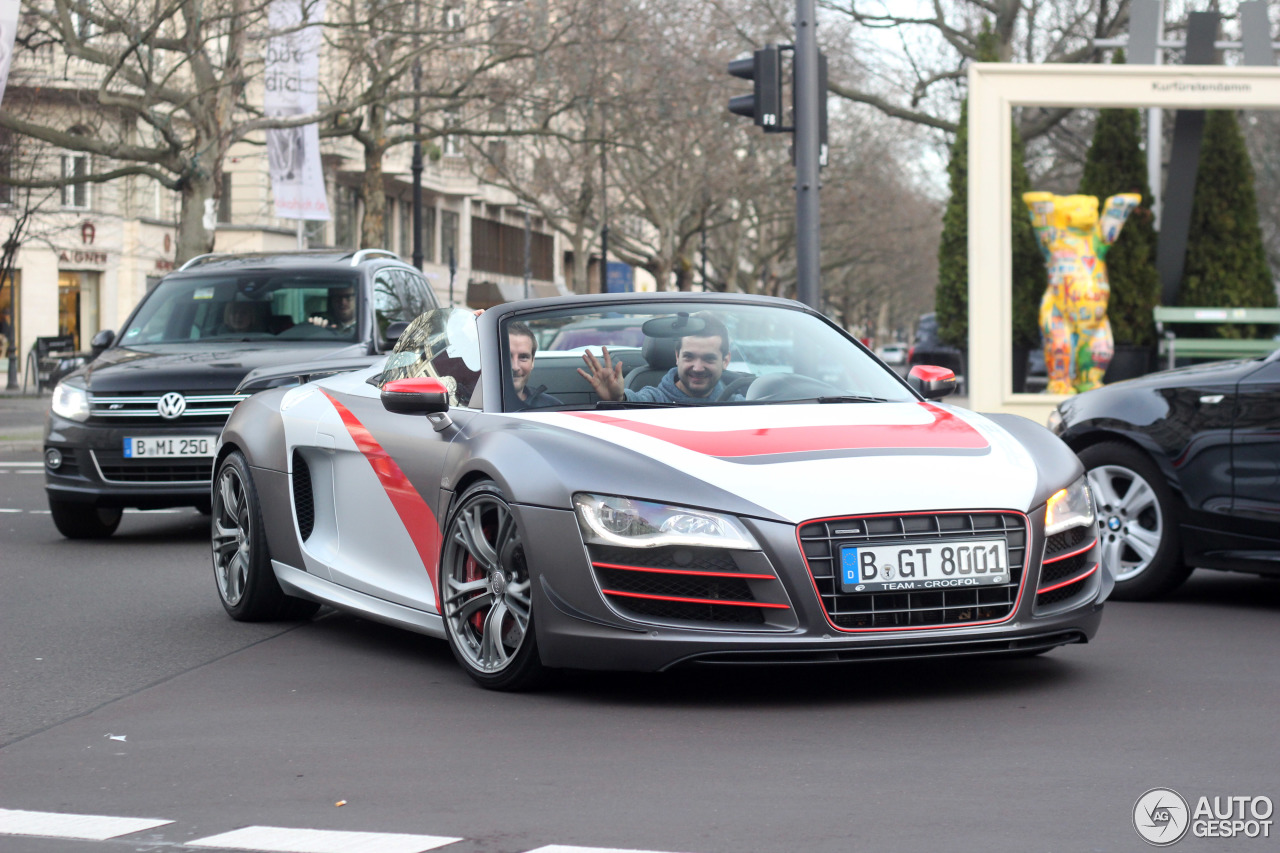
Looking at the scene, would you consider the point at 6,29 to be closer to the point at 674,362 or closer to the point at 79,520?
the point at 79,520

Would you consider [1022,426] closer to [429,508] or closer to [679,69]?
[429,508]

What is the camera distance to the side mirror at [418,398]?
6.42 metres

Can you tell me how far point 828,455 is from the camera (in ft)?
19.0

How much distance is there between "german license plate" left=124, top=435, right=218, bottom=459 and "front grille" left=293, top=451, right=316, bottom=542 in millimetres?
3772

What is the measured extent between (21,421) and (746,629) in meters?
23.9

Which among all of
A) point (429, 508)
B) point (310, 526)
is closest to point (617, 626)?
point (429, 508)

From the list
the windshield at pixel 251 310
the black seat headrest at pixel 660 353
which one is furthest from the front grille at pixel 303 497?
the windshield at pixel 251 310

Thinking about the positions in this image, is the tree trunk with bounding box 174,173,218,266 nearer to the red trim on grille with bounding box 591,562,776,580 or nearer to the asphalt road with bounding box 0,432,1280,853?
the asphalt road with bounding box 0,432,1280,853

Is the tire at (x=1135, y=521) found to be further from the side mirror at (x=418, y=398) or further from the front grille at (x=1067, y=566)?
the side mirror at (x=418, y=398)

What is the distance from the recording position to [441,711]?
19.2ft

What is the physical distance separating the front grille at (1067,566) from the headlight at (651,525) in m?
1.01

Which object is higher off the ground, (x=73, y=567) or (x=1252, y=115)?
(x=1252, y=115)

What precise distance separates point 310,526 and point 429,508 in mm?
1182

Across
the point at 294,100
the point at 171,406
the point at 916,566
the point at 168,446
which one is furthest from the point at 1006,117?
the point at 294,100
